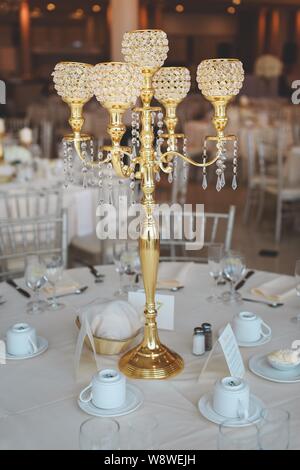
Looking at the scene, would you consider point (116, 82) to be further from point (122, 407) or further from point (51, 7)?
point (51, 7)

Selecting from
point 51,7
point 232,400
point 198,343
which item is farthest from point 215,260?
point 51,7

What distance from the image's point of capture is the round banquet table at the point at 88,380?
138 cm

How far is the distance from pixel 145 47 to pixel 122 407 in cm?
83

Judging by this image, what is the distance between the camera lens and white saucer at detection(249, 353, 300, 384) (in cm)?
162

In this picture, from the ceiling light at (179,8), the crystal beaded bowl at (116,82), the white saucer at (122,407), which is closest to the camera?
the crystal beaded bowl at (116,82)

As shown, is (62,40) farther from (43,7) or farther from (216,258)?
(216,258)

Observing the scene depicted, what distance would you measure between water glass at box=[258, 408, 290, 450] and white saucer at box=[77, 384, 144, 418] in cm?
36

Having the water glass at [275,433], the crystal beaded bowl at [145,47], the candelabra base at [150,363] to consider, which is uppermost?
the crystal beaded bowl at [145,47]

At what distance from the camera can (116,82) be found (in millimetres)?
1320

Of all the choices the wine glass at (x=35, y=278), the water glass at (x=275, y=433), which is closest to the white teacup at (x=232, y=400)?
the water glass at (x=275, y=433)

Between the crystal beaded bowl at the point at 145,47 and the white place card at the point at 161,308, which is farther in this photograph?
the white place card at the point at 161,308

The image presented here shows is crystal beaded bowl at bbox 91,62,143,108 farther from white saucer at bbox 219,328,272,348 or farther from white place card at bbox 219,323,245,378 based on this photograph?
white saucer at bbox 219,328,272,348

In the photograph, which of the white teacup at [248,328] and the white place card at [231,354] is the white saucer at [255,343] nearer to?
the white teacup at [248,328]

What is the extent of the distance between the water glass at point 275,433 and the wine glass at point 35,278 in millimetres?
1101
